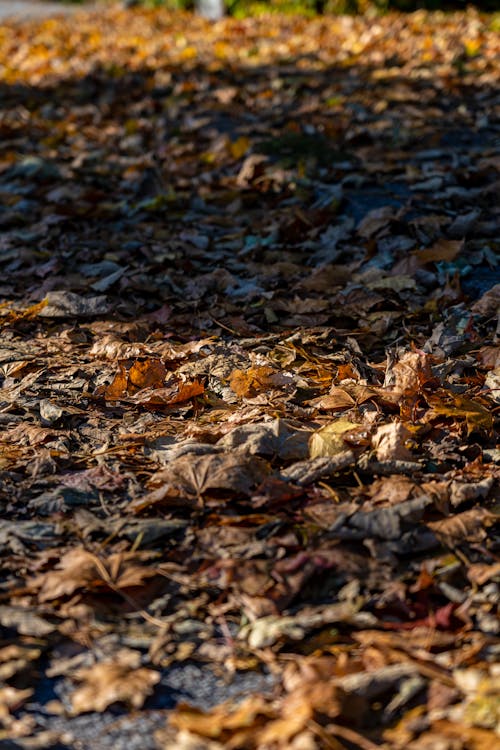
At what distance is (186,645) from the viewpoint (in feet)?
5.73

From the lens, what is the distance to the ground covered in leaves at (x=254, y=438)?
162 centimetres

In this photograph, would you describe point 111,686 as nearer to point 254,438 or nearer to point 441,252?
point 254,438

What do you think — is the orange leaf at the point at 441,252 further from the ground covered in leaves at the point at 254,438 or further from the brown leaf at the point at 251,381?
the brown leaf at the point at 251,381

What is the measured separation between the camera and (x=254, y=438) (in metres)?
2.36

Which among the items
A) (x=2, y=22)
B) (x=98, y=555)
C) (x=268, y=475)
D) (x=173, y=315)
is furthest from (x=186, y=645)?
(x=2, y=22)

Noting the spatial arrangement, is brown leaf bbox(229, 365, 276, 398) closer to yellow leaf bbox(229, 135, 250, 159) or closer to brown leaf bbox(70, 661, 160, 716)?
brown leaf bbox(70, 661, 160, 716)

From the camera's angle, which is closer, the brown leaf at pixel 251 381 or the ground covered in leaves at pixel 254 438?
the ground covered in leaves at pixel 254 438

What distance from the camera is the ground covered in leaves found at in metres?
1.62

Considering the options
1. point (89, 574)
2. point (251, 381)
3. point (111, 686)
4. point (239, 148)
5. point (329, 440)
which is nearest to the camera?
point (111, 686)

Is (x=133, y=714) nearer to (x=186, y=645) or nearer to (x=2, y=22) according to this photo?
(x=186, y=645)

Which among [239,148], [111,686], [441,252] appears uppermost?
[239,148]

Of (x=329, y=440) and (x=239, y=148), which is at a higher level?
(x=239, y=148)

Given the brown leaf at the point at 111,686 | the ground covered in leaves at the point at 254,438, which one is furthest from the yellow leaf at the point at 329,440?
the brown leaf at the point at 111,686

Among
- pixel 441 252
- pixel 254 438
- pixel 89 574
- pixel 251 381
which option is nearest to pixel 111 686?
pixel 89 574
